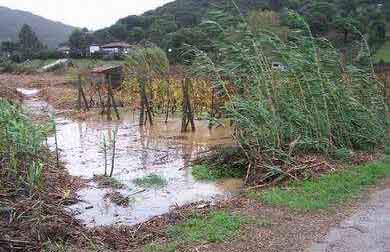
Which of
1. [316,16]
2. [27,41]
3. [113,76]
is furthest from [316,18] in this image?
[27,41]

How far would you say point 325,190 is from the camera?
6824mm

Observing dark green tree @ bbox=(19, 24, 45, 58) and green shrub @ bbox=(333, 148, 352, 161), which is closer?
green shrub @ bbox=(333, 148, 352, 161)

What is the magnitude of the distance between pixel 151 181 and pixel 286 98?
105 inches

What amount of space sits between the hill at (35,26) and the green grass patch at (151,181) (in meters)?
113

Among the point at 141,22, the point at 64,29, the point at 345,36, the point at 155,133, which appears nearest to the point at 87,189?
the point at 155,133

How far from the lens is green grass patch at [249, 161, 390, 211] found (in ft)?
20.8

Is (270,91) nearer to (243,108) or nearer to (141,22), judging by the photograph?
(243,108)

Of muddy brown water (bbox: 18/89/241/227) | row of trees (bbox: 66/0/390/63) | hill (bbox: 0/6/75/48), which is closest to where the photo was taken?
muddy brown water (bbox: 18/89/241/227)

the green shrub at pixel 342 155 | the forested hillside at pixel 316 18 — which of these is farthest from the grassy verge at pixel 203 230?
the forested hillside at pixel 316 18

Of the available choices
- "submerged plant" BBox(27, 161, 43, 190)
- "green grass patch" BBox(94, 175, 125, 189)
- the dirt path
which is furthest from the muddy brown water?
the dirt path

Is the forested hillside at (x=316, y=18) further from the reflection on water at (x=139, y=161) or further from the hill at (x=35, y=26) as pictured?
the hill at (x=35, y=26)

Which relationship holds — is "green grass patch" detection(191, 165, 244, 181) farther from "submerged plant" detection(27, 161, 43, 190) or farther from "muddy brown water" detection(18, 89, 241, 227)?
"submerged plant" detection(27, 161, 43, 190)

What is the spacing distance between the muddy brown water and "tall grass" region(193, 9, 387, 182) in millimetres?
837

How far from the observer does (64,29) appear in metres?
141
